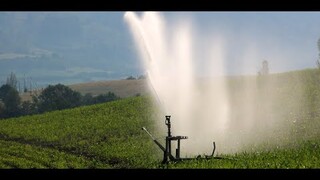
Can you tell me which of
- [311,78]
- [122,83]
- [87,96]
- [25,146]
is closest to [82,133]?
[25,146]

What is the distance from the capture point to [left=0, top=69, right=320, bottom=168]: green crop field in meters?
26.5

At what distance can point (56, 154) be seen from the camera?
38.1m

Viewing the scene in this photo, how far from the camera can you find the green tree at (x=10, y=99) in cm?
7489

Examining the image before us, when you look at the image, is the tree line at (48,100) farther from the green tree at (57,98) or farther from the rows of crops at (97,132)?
the rows of crops at (97,132)

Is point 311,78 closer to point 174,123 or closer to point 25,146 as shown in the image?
point 174,123

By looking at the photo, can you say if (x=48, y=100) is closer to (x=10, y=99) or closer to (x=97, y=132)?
(x=10, y=99)

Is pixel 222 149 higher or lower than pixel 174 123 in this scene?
lower

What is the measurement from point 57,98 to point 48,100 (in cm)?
189

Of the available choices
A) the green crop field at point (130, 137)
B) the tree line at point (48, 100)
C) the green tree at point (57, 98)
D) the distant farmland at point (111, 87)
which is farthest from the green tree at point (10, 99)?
the green crop field at point (130, 137)

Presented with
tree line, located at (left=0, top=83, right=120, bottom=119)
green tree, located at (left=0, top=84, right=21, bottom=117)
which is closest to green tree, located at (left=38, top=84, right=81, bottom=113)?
tree line, located at (left=0, top=83, right=120, bottom=119)

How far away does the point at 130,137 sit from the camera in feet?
142

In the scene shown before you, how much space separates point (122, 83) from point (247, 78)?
47947 mm

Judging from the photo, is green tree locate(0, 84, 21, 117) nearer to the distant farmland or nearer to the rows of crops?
the distant farmland
